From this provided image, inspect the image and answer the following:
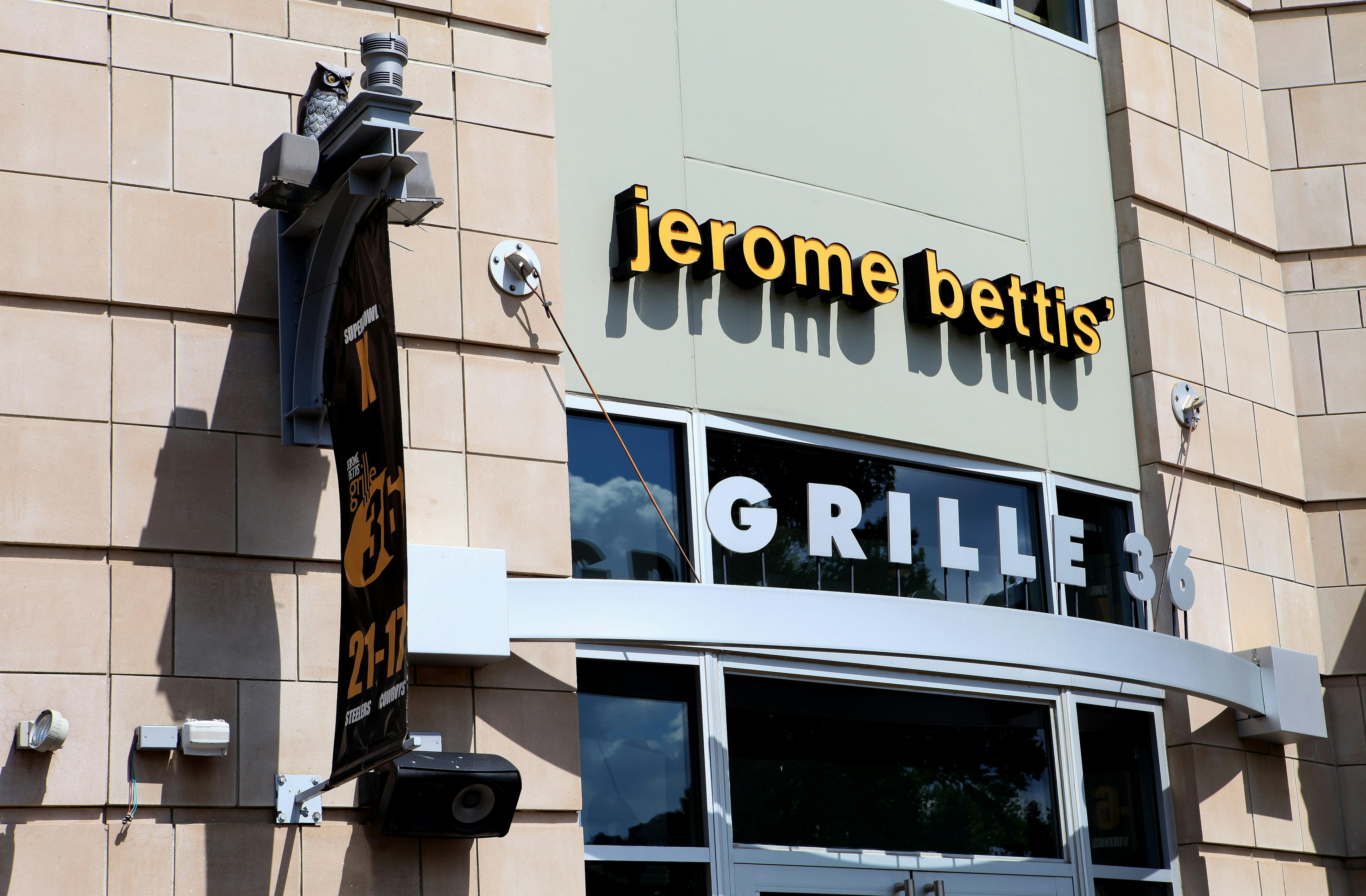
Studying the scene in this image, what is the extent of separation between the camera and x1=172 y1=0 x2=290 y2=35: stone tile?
7.22 m

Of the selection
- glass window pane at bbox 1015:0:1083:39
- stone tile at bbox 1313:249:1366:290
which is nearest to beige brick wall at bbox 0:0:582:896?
glass window pane at bbox 1015:0:1083:39

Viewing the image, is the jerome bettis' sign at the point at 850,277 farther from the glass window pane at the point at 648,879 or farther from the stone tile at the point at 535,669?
the glass window pane at the point at 648,879

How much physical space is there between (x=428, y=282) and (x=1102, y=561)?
4.69 metres

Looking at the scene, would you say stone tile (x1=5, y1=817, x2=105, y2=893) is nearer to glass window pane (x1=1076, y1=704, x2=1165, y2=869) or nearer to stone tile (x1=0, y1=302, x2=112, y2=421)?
stone tile (x1=0, y1=302, x2=112, y2=421)

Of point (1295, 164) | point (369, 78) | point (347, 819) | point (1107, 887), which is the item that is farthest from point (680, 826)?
point (1295, 164)

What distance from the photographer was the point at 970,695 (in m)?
8.81

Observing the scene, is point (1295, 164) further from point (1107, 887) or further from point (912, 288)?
point (1107, 887)

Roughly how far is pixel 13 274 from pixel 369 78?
5.65ft

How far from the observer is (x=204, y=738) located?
6.28 meters

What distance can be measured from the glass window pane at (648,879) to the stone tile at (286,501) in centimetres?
194

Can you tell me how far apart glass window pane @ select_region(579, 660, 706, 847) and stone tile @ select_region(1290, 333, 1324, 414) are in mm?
5264

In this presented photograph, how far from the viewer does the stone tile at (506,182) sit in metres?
7.69

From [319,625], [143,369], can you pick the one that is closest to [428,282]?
[143,369]

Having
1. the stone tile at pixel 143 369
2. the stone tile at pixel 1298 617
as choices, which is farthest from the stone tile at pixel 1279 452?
the stone tile at pixel 143 369
